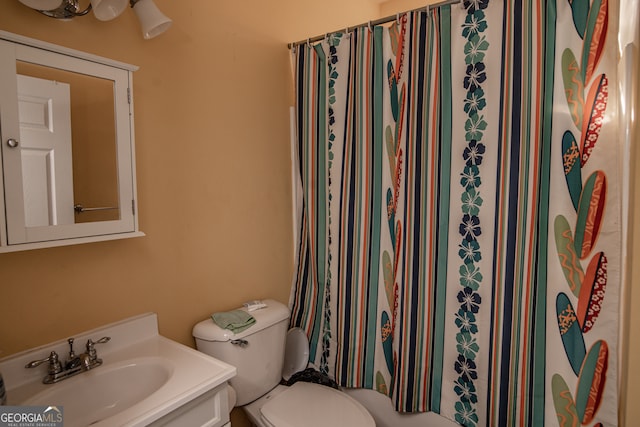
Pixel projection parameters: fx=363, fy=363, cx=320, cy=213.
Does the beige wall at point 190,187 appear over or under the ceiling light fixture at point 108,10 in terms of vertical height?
under

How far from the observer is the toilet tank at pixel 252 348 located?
1.44 m

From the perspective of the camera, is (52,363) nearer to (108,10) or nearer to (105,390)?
(105,390)

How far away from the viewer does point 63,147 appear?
1.10 m

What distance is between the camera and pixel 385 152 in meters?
1.65

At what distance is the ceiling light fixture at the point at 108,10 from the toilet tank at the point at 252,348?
3.72 feet

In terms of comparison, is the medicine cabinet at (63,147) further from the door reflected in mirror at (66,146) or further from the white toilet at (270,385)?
the white toilet at (270,385)

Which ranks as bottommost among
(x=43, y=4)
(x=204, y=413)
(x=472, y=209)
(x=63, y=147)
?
(x=204, y=413)

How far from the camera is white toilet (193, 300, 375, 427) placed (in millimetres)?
A: 1436

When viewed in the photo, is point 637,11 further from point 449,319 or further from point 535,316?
point 449,319

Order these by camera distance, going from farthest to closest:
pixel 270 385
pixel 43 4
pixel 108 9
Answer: pixel 270 385 < pixel 108 9 < pixel 43 4

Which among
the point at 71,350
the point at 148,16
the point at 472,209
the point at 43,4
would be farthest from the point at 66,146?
the point at 472,209

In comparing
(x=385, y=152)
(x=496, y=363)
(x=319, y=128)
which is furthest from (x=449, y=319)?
(x=319, y=128)

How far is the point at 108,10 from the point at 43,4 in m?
0.17

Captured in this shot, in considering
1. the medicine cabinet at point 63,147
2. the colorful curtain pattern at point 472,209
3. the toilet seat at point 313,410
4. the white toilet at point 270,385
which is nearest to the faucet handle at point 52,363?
the medicine cabinet at point 63,147
